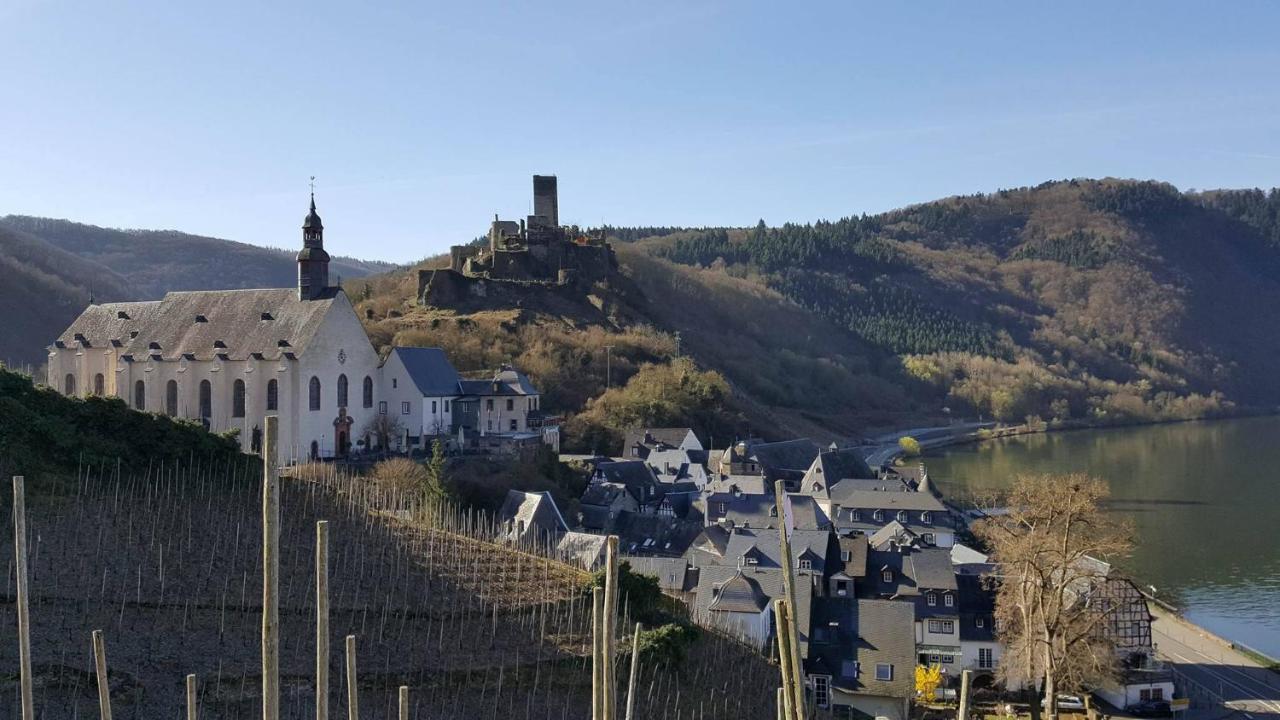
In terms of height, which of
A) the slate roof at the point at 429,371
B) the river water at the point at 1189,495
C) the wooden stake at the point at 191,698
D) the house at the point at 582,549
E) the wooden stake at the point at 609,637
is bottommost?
the river water at the point at 1189,495

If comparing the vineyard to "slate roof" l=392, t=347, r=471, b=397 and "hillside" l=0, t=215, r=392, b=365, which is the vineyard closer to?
"slate roof" l=392, t=347, r=471, b=397

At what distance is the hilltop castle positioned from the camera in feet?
261

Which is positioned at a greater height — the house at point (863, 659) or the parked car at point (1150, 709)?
the house at point (863, 659)

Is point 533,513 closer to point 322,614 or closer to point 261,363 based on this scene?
point 261,363

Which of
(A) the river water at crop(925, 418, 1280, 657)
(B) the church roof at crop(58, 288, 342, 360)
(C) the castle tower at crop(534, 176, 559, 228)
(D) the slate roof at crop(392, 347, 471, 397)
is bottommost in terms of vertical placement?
(A) the river water at crop(925, 418, 1280, 657)

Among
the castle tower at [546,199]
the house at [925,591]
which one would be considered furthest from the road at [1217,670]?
the castle tower at [546,199]

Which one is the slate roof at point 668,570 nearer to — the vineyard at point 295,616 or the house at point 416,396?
the vineyard at point 295,616

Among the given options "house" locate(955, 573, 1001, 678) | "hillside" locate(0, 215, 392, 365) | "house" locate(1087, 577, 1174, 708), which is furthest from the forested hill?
"house" locate(1087, 577, 1174, 708)

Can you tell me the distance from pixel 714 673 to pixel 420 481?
597 inches

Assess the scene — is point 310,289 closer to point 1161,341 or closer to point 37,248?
point 37,248

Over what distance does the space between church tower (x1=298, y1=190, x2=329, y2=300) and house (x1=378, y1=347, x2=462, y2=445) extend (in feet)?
14.2

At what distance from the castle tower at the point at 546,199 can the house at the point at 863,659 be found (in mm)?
64477

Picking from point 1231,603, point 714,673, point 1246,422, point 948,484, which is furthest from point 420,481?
point 1246,422

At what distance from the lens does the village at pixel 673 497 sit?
3139 cm
